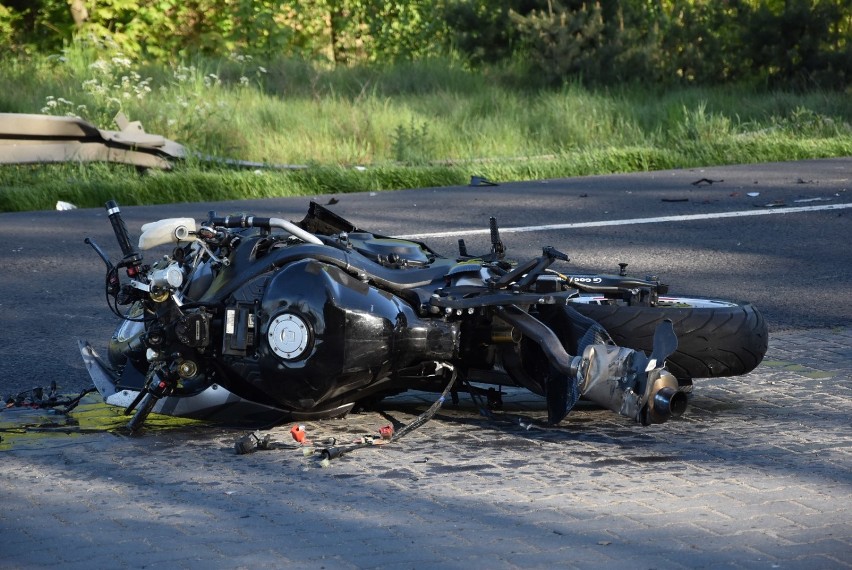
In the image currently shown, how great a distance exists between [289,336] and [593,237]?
16.7ft

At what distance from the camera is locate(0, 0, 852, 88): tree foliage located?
2019 cm

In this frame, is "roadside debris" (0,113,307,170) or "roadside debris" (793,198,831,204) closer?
"roadside debris" (793,198,831,204)

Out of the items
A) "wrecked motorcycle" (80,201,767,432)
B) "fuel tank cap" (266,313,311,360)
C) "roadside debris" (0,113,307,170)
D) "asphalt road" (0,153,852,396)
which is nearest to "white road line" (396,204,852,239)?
"asphalt road" (0,153,852,396)

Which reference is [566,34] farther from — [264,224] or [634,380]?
[634,380]

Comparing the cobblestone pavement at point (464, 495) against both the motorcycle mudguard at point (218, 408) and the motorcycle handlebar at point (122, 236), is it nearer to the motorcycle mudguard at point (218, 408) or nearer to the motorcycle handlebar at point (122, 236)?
the motorcycle mudguard at point (218, 408)

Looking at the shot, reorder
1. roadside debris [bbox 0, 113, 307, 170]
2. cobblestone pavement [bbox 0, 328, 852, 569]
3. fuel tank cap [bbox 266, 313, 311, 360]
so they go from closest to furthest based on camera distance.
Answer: cobblestone pavement [bbox 0, 328, 852, 569], fuel tank cap [bbox 266, 313, 311, 360], roadside debris [bbox 0, 113, 307, 170]

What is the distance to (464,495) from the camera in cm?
425

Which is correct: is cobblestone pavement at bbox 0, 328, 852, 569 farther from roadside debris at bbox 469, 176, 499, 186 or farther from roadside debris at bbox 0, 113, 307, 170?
roadside debris at bbox 0, 113, 307, 170

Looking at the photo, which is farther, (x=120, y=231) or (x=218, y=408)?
(x=120, y=231)

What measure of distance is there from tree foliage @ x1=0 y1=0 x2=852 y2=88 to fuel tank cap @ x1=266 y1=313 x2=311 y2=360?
51.0 ft

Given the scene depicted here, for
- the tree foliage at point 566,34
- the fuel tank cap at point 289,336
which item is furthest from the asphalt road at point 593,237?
the tree foliage at point 566,34

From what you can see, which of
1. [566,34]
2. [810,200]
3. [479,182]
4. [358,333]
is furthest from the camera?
[566,34]

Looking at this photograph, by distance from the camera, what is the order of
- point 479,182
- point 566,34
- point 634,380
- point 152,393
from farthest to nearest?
point 566,34, point 479,182, point 152,393, point 634,380

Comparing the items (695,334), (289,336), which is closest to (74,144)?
(289,336)
